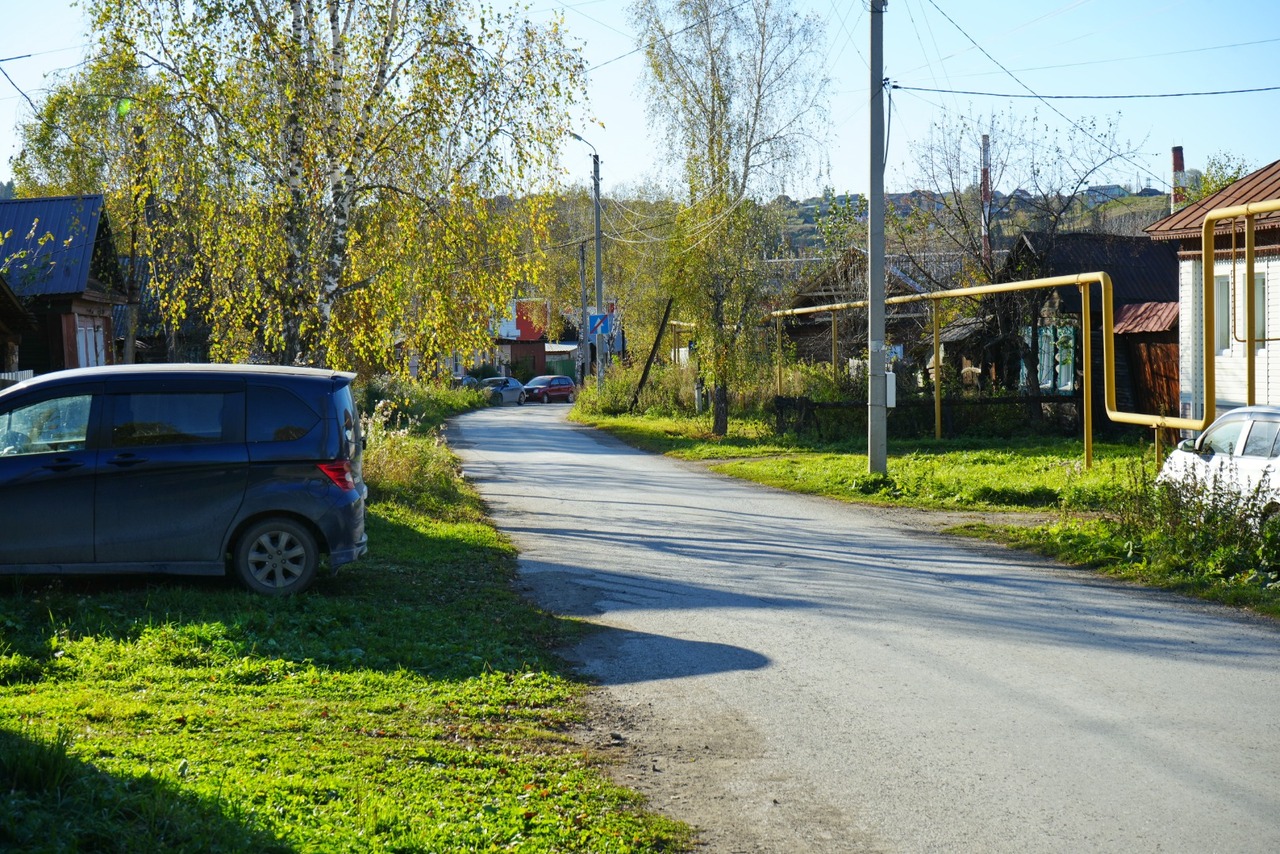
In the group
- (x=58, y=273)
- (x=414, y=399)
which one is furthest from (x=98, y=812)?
(x=414, y=399)

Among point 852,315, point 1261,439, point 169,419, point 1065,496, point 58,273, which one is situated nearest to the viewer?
point 169,419

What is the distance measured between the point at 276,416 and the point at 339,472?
2.21 feet

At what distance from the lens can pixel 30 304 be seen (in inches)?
951

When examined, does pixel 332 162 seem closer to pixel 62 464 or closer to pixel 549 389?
pixel 62 464

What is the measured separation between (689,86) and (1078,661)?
2744 cm

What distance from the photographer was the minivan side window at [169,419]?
354 inches

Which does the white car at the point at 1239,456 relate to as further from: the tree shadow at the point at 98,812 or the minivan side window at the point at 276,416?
the tree shadow at the point at 98,812

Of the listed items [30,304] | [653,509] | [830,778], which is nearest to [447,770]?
[830,778]

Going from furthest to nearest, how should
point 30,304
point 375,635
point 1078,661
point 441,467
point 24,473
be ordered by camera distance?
point 30,304
point 441,467
point 24,473
point 375,635
point 1078,661

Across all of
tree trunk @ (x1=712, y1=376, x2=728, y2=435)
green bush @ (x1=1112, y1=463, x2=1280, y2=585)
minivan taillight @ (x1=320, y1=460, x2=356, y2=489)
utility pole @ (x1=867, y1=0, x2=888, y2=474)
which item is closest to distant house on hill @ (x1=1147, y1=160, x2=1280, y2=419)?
utility pole @ (x1=867, y1=0, x2=888, y2=474)

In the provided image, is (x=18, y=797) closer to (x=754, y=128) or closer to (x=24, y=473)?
(x=24, y=473)

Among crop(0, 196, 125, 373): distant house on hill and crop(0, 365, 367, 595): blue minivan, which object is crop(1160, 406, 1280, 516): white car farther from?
crop(0, 196, 125, 373): distant house on hill

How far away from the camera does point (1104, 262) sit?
28.9 meters

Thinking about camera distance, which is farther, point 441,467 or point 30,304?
point 30,304
